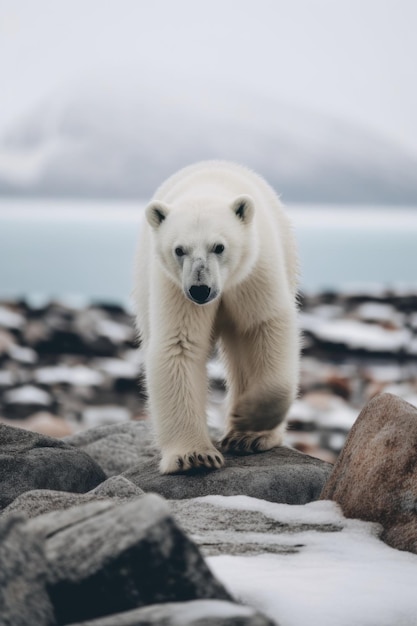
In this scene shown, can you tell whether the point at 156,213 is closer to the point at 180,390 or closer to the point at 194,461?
the point at 180,390

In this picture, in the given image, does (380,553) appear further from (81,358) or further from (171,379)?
(81,358)

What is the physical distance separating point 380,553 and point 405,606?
47 centimetres

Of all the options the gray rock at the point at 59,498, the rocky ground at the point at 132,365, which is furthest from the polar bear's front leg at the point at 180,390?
the rocky ground at the point at 132,365

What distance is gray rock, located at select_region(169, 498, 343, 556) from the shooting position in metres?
2.82

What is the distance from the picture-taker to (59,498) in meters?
3.20

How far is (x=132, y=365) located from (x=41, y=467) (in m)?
5.16

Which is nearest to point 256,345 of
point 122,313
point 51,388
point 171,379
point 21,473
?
point 171,379

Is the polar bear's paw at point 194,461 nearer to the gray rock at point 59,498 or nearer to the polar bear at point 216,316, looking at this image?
the polar bear at point 216,316

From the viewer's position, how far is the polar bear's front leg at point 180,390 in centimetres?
418

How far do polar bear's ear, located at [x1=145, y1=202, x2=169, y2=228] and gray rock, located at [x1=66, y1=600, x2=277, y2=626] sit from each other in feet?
7.48

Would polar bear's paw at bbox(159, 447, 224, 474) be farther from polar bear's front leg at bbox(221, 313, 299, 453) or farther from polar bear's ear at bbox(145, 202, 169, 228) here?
polar bear's ear at bbox(145, 202, 169, 228)

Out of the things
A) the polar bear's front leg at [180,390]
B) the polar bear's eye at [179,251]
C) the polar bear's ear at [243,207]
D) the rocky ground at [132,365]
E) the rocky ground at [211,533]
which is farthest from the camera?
the rocky ground at [132,365]

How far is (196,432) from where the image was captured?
419 centimetres

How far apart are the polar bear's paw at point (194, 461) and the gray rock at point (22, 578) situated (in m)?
1.92
